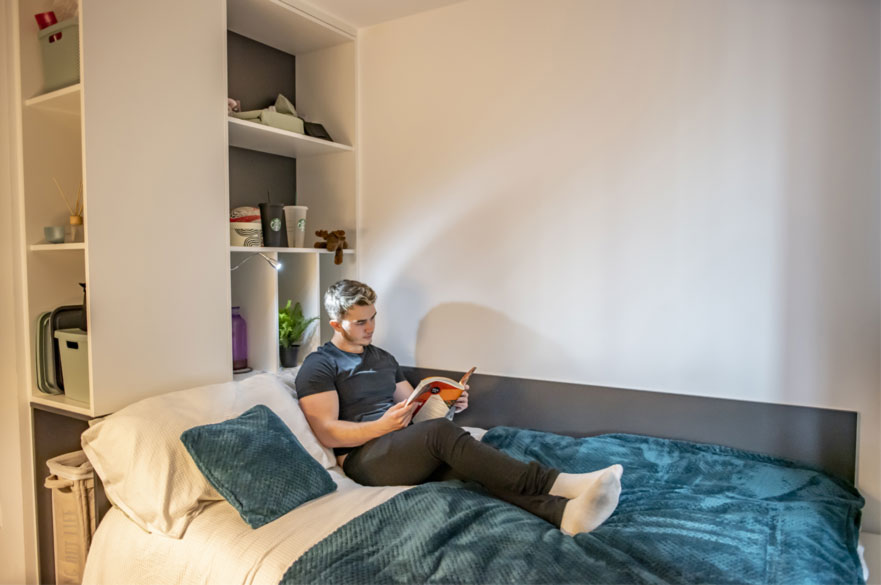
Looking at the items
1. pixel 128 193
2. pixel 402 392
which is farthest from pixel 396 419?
pixel 128 193

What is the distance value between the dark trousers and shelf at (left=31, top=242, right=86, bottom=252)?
113 cm

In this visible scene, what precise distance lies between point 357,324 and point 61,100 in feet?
4.14

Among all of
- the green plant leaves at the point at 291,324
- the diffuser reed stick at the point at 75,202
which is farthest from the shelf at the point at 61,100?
the green plant leaves at the point at 291,324

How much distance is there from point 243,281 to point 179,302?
50 cm

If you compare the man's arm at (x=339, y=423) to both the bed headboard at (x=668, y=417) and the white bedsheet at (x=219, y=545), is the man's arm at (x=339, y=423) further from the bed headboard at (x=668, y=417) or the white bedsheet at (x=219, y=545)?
the bed headboard at (x=668, y=417)

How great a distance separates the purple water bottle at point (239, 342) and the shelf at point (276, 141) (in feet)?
2.46

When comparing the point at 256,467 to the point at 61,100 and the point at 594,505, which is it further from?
the point at 61,100

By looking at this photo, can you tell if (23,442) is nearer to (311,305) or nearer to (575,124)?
(311,305)

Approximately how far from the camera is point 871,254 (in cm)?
198

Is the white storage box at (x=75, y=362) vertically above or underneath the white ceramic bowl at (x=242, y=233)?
underneath

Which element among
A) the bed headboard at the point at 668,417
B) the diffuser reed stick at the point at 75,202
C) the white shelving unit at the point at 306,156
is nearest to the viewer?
the bed headboard at the point at 668,417

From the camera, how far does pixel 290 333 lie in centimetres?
276

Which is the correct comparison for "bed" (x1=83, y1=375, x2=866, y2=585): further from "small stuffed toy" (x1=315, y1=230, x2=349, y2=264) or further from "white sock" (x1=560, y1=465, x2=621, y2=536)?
"small stuffed toy" (x1=315, y1=230, x2=349, y2=264)

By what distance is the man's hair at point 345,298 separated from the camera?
242 centimetres
